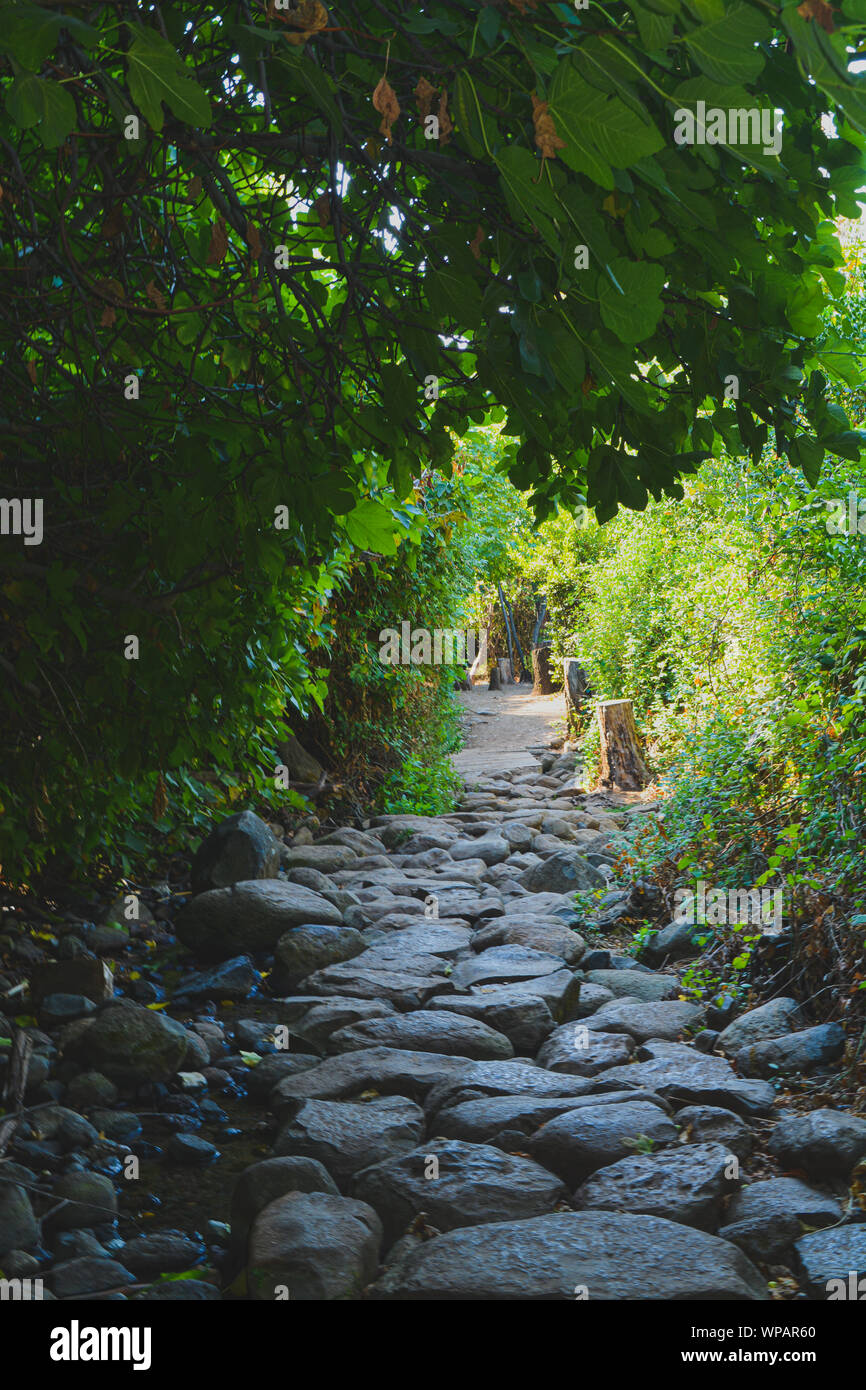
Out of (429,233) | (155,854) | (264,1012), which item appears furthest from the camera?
(155,854)

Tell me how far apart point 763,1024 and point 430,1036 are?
59.9 inches

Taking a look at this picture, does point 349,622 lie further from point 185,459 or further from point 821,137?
point 821,137

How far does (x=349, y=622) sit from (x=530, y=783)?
4838mm

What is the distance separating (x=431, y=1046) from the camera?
508cm

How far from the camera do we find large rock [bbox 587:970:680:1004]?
5.80 meters

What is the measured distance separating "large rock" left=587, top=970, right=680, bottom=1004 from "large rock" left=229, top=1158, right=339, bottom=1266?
2459mm

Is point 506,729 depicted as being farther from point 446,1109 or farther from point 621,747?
point 446,1109

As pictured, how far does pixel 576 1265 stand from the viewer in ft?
9.83
